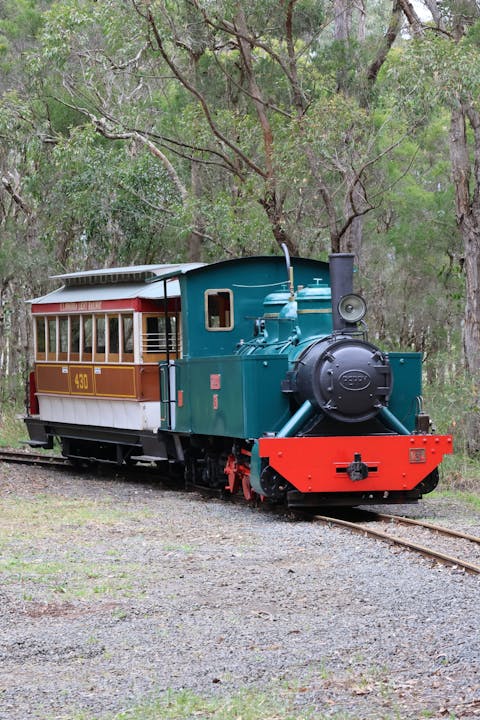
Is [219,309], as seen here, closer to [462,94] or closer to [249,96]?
[462,94]

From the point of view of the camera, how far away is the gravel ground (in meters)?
5.60

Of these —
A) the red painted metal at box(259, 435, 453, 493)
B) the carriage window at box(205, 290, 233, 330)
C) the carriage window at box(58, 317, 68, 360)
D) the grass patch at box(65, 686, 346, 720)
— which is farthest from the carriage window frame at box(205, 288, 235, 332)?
the grass patch at box(65, 686, 346, 720)

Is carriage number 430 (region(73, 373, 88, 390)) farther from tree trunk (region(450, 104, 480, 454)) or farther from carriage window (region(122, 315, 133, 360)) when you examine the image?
tree trunk (region(450, 104, 480, 454))

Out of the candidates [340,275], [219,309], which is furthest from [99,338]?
[340,275]

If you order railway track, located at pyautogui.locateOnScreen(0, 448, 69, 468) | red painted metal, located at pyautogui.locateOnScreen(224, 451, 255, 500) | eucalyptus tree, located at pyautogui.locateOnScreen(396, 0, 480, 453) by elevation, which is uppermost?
eucalyptus tree, located at pyautogui.locateOnScreen(396, 0, 480, 453)

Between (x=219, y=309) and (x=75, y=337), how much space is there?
181 inches

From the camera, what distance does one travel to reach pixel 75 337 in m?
17.8

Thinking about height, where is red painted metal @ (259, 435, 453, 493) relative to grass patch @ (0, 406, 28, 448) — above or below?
above

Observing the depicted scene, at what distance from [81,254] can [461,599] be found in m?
26.4

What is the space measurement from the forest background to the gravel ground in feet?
26.6

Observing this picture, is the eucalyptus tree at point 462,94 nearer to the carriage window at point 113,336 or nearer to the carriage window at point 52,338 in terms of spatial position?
the carriage window at point 113,336

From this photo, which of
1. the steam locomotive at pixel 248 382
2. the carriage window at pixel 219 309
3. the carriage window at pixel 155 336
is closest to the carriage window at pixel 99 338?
the steam locomotive at pixel 248 382

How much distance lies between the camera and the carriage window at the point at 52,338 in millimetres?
18438

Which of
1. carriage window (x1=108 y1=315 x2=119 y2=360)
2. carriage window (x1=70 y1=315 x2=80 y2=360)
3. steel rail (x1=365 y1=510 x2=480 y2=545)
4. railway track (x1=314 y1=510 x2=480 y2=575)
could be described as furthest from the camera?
carriage window (x1=70 y1=315 x2=80 y2=360)
